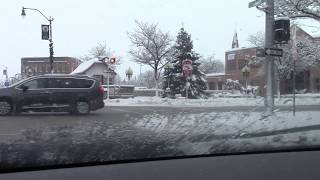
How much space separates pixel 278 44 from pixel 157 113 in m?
1.93

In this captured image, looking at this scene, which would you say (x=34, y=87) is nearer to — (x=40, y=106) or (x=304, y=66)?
(x=40, y=106)

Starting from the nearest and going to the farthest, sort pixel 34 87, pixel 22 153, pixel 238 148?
pixel 22 153, pixel 238 148, pixel 34 87

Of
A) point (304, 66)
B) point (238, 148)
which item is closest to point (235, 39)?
point (304, 66)

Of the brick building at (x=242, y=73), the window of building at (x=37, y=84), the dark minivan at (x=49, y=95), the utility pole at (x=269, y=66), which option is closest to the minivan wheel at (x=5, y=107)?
the dark minivan at (x=49, y=95)

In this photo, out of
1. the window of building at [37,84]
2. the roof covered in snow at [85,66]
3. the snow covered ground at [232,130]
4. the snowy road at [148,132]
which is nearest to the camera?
the snowy road at [148,132]

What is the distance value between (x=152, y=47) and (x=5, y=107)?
6.85 feet

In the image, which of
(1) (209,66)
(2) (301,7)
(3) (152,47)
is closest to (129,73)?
(3) (152,47)

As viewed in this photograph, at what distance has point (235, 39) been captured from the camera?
17.7 feet

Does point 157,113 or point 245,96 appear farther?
point 245,96

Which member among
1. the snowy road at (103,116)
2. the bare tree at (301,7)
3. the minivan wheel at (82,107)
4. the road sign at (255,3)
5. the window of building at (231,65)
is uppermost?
the bare tree at (301,7)

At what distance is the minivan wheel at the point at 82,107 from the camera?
3.66 m

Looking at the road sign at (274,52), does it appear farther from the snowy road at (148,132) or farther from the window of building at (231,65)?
the snowy road at (148,132)

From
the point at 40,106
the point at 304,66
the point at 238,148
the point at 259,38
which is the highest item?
the point at 259,38

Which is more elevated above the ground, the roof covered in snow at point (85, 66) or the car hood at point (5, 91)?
the roof covered in snow at point (85, 66)
